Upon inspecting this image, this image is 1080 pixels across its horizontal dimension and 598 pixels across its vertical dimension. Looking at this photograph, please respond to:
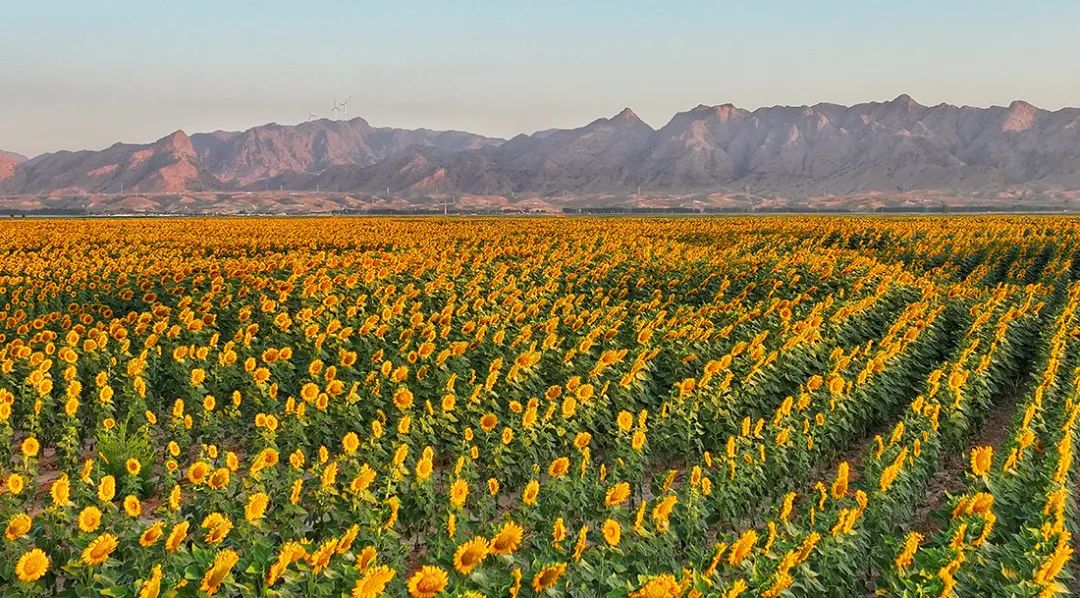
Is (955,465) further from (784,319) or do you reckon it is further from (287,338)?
(287,338)

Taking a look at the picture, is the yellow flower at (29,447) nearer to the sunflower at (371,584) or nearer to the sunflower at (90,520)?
the sunflower at (90,520)

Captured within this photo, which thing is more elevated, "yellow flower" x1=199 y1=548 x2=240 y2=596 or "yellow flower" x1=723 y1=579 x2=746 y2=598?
"yellow flower" x1=199 y1=548 x2=240 y2=596

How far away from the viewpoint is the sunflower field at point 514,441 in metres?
4.30

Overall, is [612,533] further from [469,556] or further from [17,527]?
[17,527]

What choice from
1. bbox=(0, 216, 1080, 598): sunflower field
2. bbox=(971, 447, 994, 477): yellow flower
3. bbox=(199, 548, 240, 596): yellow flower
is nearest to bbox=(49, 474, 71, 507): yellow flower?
bbox=(0, 216, 1080, 598): sunflower field

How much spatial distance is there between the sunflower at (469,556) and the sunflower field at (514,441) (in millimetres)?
19

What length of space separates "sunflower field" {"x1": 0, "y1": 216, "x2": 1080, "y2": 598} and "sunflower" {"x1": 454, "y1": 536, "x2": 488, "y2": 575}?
0.02 meters

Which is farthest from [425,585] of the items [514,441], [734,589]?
[514,441]

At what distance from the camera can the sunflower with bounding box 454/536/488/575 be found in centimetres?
392

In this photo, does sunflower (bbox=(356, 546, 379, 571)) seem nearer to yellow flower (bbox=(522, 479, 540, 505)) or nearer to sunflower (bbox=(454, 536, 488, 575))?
sunflower (bbox=(454, 536, 488, 575))

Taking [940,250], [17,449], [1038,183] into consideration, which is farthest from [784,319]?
[1038,183]

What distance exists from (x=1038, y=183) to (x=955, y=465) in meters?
211

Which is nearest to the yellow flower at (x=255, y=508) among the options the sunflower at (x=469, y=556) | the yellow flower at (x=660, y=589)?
the sunflower at (x=469, y=556)

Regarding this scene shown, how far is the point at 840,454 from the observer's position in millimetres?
8297
